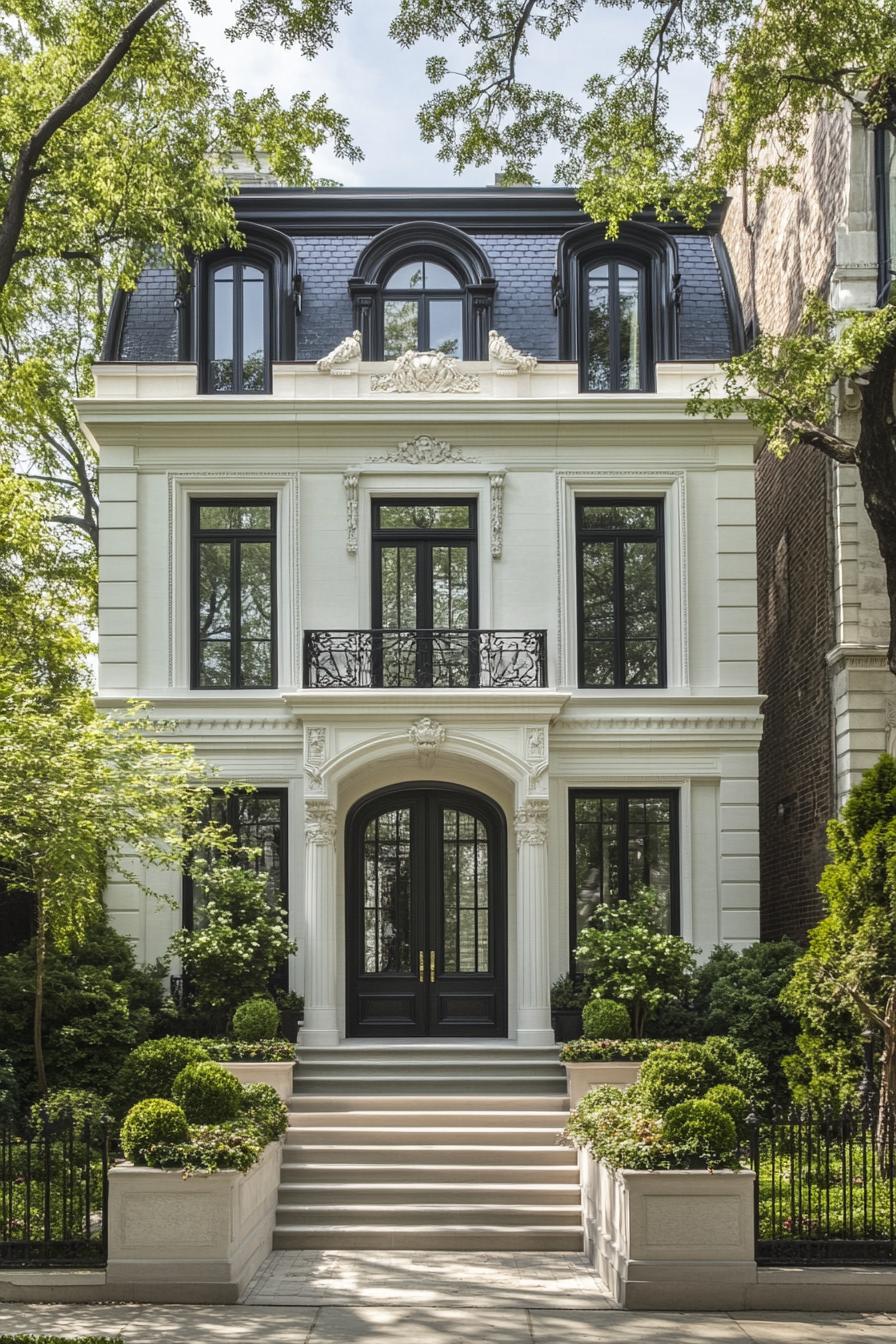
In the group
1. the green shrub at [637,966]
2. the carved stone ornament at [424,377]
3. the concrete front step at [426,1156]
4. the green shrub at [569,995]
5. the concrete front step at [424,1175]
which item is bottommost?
the concrete front step at [424,1175]

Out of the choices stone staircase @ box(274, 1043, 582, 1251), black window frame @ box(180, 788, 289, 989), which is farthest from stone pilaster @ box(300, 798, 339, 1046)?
black window frame @ box(180, 788, 289, 989)

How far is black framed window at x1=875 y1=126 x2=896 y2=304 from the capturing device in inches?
703

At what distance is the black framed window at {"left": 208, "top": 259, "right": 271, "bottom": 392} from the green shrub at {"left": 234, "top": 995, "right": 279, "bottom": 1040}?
307 inches

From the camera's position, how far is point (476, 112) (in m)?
14.9

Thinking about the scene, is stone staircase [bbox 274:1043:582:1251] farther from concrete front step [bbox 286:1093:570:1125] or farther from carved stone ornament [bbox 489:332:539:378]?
carved stone ornament [bbox 489:332:539:378]

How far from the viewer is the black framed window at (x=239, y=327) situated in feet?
64.3

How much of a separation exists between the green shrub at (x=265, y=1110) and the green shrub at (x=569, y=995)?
4.55 meters

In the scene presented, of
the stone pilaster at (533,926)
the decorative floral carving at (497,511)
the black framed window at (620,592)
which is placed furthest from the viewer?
the black framed window at (620,592)

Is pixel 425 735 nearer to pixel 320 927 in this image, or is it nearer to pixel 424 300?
pixel 320 927

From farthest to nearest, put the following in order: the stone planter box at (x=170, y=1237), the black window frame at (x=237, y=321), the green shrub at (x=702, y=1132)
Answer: the black window frame at (x=237, y=321), the green shrub at (x=702, y=1132), the stone planter box at (x=170, y=1237)

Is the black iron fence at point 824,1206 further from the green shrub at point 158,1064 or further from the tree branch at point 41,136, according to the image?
the tree branch at point 41,136

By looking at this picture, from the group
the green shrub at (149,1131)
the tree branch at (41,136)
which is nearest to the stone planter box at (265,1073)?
the green shrub at (149,1131)

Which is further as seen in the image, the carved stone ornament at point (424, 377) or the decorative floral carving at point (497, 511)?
the carved stone ornament at point (424, 377)

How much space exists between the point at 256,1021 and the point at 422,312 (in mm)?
9201
